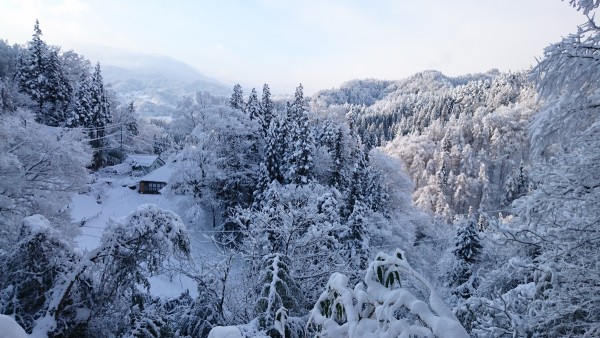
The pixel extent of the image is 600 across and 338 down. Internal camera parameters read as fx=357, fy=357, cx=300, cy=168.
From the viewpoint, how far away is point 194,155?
26.3 m

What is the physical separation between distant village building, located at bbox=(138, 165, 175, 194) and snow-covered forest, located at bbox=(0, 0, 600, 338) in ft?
2.69

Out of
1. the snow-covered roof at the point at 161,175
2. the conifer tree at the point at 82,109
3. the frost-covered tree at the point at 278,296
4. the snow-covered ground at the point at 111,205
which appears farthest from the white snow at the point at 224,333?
the conifer tree at the point at 82,109

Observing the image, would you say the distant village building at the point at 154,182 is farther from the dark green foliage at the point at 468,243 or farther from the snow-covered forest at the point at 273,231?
the dark green foliage at the point at 468,243

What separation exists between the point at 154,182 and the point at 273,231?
25.2 metres

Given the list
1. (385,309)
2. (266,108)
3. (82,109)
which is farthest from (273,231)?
(82,109)

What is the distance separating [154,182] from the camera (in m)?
33.5

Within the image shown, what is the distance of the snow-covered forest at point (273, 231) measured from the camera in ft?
11.4

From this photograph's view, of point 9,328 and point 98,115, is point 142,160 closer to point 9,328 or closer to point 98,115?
point 98,115

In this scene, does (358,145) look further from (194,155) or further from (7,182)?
(7,182)

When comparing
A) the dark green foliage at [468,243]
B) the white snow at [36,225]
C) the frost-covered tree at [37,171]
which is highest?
the white snow at [36,225]

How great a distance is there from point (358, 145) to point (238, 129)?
35.7 ft

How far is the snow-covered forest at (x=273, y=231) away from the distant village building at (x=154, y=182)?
82 centimetres

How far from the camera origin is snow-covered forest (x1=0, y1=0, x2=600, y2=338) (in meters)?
3.47

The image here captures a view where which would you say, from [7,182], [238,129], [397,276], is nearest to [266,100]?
[238,129]
